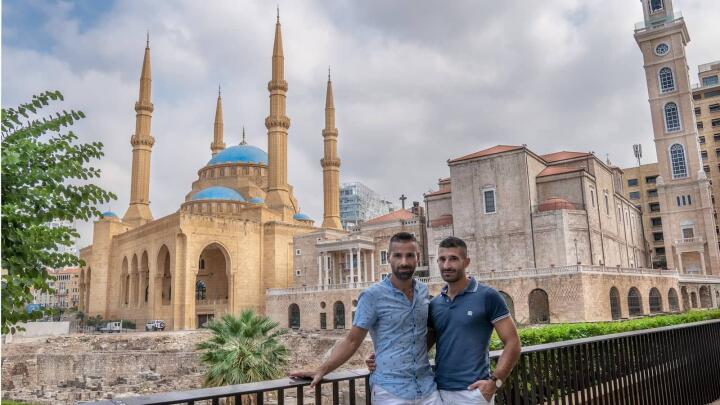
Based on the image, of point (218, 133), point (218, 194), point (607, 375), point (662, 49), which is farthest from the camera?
point (218, 133)

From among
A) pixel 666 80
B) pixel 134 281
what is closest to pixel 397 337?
pixel 134 281

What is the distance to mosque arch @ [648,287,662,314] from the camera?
32188 mm

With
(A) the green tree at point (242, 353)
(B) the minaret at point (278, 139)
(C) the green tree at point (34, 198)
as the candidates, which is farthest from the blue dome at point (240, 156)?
(C) the green tree at point (34, 198)

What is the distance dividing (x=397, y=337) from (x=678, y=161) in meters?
49.8

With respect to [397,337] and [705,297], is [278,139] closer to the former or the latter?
[705,297]

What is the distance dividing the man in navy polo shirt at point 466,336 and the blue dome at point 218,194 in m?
48.7

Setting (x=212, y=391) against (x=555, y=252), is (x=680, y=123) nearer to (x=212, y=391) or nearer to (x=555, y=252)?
(x=555, y=252)

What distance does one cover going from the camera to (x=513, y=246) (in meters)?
33.1

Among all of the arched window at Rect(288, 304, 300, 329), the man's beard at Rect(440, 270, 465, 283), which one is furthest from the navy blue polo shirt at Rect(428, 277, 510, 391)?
the arched window at Rect(288, 304, 300, 329)

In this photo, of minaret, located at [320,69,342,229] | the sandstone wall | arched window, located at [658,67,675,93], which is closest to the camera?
the sandstone wall

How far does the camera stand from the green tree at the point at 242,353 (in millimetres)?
14664

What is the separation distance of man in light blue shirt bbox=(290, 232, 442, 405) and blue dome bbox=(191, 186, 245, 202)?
1916 inches

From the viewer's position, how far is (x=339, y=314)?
1459 inches

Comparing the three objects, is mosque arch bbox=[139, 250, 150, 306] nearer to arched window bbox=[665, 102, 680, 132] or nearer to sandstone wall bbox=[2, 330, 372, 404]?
sandstone wall bbox=[2, 330, 372, 404]
